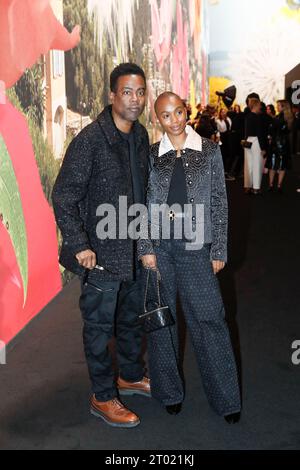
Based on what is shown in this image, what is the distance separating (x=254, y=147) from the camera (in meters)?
10.6

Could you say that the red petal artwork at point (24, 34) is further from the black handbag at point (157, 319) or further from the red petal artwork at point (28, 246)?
the black handbag at point (157, 319)

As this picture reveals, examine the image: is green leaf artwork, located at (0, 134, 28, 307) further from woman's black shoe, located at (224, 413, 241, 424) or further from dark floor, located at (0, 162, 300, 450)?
woman's black shoe, located at (224, 413, 241, 424)

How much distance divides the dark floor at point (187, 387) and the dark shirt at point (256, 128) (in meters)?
5.09

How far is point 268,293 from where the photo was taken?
511 centimetres

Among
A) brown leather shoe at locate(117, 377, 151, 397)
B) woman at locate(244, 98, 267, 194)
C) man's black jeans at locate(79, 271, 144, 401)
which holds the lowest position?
brown leather shoe at locate(117, 377, 151, 397)

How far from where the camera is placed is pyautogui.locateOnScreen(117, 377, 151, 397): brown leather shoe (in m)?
3.28

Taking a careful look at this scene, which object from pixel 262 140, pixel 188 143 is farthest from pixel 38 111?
pixel 262 140

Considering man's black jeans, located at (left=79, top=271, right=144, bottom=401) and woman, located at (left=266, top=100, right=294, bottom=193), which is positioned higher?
woman, located at (left=266, top=100, right=294, bottom=193)

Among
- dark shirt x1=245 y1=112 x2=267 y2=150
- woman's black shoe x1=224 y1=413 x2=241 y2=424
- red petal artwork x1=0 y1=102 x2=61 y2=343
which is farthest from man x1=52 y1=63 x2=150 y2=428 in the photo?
dark shirt x1=245 y1=112 x2=267 y2=150

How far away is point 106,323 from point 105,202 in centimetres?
55

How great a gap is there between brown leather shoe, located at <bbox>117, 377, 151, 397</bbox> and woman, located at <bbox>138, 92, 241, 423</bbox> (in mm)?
364

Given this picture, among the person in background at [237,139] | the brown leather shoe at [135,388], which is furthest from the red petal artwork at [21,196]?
the person in background at [237,139]

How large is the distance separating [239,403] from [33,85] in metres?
2.58

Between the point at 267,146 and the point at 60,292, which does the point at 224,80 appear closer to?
the point at 267,146
